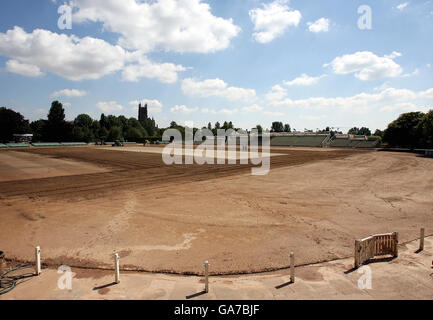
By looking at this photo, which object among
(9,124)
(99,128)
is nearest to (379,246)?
(9,124)

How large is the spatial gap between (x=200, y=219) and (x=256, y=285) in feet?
19.6

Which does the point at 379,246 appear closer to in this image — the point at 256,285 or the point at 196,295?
the point at 256,285

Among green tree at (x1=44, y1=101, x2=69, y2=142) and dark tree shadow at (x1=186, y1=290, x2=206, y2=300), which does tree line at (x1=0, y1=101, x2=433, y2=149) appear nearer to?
green tree at (x1=44, y1=101, x2=69, y2=142)

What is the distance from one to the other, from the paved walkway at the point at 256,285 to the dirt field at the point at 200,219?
588 millimetres

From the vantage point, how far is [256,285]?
689 cm

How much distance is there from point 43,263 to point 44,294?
7.08ft

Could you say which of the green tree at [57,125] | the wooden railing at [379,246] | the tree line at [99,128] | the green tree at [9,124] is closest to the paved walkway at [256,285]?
the wooden railing at [379,246]

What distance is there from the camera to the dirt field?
28.7 ft

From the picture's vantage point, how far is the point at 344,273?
747 centimetres

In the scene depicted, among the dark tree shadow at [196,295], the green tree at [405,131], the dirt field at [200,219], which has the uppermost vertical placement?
the green tree at [405,131]

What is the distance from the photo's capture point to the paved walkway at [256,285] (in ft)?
20.7

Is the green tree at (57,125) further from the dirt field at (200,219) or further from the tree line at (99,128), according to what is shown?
the dirt field at (200,219)

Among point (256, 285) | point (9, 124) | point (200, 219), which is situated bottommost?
point (256, 285)

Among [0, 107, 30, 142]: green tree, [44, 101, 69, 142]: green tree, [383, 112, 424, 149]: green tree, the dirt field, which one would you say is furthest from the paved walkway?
[0, 107, 30, 142]: green tree
